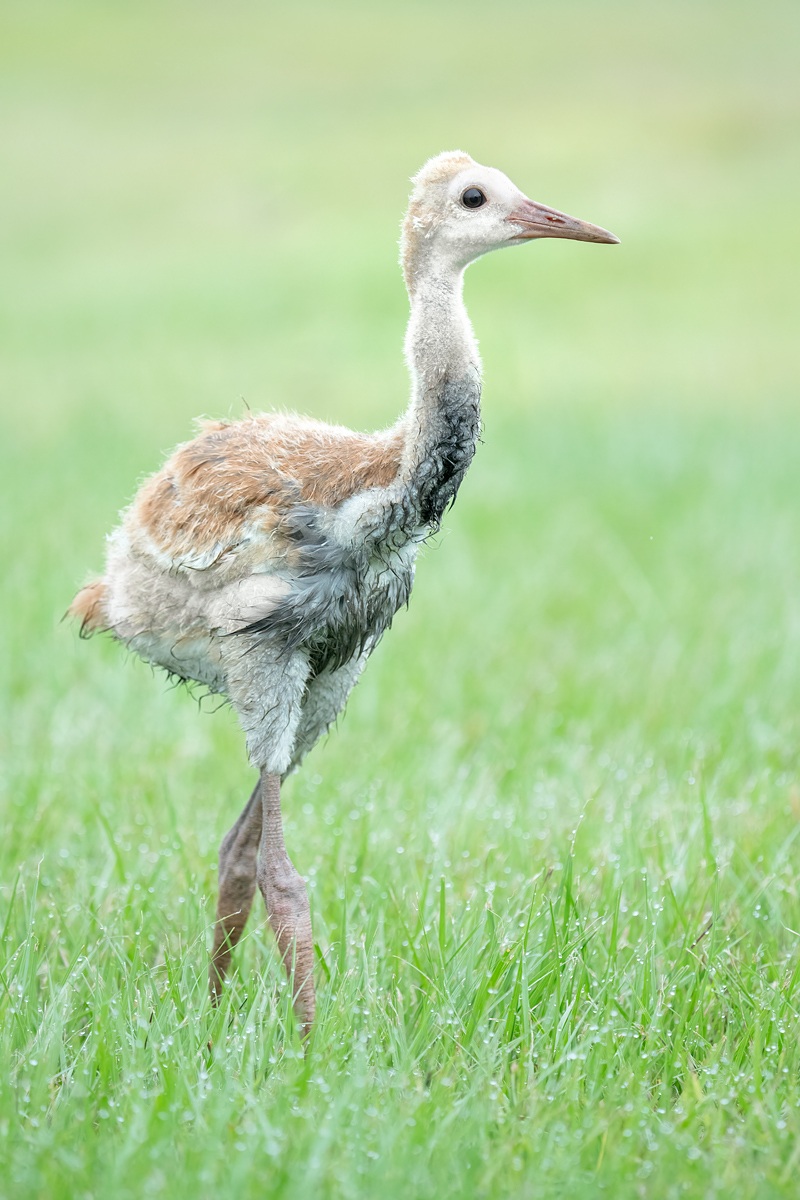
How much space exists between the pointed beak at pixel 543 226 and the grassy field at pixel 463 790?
2.81 feet

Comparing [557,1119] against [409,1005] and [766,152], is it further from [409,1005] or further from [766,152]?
[766,152]

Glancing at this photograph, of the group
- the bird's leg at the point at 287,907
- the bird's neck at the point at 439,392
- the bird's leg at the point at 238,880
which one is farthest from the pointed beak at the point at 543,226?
the bird's leg at the point at 238,880

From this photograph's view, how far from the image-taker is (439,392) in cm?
314

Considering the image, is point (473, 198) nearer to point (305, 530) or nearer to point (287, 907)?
point (305, 530)

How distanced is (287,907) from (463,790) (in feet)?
5.90

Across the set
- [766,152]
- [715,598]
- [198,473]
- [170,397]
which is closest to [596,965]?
[198,473]

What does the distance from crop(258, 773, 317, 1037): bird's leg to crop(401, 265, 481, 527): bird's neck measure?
0.81m

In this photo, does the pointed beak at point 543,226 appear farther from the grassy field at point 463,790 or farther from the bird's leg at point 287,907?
the bird's leg at point 287,907

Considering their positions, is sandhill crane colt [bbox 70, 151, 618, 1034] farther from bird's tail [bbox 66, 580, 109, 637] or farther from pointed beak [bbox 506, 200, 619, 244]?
bird's tail [bbox 66, 580, 109, 637]

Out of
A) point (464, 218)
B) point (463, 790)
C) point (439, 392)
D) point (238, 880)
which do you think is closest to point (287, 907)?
point (238, 880)

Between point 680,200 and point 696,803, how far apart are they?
18.5 m

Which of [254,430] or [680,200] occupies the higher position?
[680,200]

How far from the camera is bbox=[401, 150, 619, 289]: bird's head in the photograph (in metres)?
3.18

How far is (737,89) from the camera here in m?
30.5
